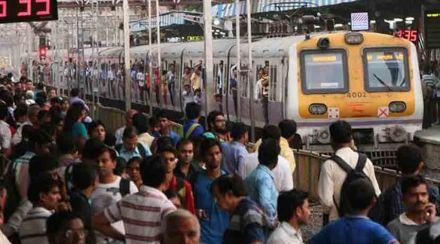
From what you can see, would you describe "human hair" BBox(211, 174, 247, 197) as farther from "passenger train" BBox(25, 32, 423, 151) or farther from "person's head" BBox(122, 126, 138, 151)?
"passenger train" BBox(25, 32, 423, 151)

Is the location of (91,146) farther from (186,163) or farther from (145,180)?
(145,180)

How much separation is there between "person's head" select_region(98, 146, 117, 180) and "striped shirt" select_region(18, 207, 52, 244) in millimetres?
930

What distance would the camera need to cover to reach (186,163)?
1025 centimetres

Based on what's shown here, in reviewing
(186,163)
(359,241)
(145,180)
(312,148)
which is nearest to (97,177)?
(145,180)

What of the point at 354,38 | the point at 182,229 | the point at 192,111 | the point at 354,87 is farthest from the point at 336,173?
the point at 354,38

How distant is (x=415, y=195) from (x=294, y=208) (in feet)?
2.55

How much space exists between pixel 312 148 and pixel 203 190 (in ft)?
41.9

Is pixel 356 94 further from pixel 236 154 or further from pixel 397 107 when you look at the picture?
pixel 236 154

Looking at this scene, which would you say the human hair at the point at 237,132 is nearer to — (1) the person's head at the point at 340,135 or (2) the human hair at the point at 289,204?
(1) the person's head at the point at 340,135

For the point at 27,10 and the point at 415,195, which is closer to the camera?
the point at 415,195

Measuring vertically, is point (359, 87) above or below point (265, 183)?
above

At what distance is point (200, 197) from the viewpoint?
927 cm

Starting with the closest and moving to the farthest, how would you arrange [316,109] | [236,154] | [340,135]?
[340,135]
[236,154]
[316,109]

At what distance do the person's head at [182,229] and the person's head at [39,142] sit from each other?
478 centimetres
